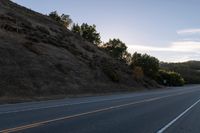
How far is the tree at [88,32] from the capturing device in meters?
117

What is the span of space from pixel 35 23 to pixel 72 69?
2048cm


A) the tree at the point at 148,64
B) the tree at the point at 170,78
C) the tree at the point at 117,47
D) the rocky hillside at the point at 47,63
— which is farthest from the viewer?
the tree at the point at 170,78

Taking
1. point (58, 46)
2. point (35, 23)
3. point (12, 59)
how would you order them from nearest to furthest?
point (12, 59) → point (58, 46) → point (35, 23)

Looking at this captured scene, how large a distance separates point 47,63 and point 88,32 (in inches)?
2618

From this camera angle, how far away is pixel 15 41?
53562 mm

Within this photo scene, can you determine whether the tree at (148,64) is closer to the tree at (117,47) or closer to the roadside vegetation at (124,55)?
the roadside vegetation at (124,55)

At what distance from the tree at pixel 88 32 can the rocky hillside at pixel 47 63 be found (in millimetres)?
32941

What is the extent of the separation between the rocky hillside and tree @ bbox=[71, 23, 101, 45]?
108 feet

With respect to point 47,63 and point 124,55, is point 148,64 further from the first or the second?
point 47,63

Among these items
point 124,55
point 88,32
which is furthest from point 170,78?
point 88,32

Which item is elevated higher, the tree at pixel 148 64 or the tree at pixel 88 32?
the tree at pixel 88 32

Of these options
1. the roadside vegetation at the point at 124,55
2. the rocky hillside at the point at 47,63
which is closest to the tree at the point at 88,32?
the roadside vegetation at the point at 124,55

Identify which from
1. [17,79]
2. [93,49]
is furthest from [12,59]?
[93,49]

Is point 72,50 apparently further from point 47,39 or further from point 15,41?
point 15,41
